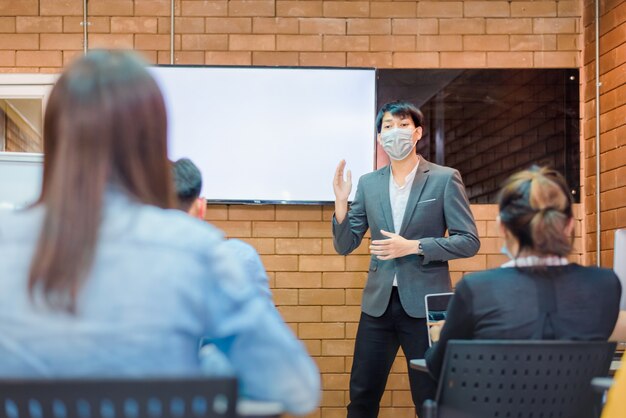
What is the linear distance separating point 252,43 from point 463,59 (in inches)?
50.7

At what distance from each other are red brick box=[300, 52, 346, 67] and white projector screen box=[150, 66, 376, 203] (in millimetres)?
163

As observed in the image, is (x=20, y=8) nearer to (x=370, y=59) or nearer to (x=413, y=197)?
(x=370, y=59)

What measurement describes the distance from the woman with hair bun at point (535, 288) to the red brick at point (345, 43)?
285 centimetres

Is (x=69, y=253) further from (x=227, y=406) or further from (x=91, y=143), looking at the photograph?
(x=227, y=406)

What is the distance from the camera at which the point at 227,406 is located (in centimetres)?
132

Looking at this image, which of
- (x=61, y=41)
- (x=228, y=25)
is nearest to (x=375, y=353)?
(x=228, y=25)

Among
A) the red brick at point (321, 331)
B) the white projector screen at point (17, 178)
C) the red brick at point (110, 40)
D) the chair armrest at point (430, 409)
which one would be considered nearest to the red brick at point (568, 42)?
the red brick at point (321, 331)

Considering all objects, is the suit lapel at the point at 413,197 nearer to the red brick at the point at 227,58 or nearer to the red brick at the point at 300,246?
the red brick at the point at 300,246

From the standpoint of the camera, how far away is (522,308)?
221 cm

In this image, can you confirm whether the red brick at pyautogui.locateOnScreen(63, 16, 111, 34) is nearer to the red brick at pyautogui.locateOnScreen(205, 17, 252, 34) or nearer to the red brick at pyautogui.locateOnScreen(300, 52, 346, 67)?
the red brick at pyautogui.locateOnScreen(205, 17, 252, 34)

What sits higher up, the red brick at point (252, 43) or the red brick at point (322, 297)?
the red brick at point (252, 43)

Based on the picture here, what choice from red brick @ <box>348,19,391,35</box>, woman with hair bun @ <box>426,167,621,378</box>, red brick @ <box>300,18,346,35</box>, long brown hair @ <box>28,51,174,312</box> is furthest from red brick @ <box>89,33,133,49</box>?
long brown hair @ <box>28,51,174,312</box>

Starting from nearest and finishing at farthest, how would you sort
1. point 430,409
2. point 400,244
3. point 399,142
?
point 430,409
point 400,244
point 399,142

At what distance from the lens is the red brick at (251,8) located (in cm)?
502
